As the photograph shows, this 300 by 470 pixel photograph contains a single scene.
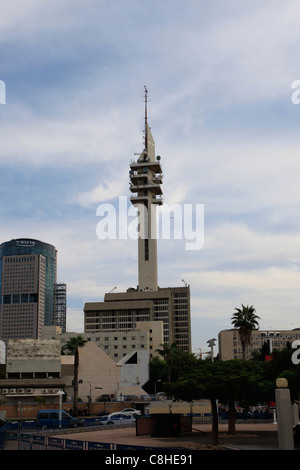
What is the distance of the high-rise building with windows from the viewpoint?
187 metres

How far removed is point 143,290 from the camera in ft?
624

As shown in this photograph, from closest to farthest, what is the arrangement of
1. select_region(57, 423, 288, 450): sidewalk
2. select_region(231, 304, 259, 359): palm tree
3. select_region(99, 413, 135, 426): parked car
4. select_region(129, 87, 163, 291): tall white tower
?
select_region(57, 423, 288, 450): sidewalk < select_region(99, 413, 135, 426): parked car < select_region(231, 304, 259, 359): palm tree < select_region(129, 87, 163, 291): tall white tower

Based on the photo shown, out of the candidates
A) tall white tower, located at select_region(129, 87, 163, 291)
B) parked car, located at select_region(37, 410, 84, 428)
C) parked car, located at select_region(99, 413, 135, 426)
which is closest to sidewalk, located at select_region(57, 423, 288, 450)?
parked car, located at select_region(37, 410, 84, 428)

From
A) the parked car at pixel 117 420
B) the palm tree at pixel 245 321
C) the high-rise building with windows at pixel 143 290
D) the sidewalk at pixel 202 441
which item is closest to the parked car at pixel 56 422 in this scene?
the parked car at pixel 117 420

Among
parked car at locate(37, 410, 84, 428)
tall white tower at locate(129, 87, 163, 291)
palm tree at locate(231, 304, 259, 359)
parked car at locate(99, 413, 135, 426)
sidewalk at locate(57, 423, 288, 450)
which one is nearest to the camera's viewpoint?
sidewalk at locate(57, 423, 288, 450)

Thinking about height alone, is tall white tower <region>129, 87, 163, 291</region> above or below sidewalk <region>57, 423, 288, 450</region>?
above

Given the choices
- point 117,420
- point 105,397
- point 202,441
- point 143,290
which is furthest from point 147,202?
point 202,441

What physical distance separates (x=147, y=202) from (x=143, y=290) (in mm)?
31059

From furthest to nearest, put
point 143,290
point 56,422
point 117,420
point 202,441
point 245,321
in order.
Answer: point 143,290 < point 245,321 < point 117,420 < point 56,422 < point 202,441

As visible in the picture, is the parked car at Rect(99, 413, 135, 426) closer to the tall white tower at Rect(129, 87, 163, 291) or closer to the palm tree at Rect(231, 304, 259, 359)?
the palm tree at Rect(231, 304, 259, 359)

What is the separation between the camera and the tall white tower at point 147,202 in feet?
611

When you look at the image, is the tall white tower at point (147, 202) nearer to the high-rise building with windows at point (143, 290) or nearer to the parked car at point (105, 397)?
the high-rise building with windows at point (143, 290)

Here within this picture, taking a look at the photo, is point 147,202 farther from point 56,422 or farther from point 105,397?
point 56,422
